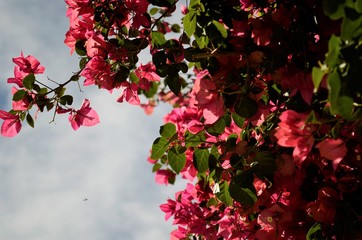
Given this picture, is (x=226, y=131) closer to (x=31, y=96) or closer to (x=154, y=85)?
(x=31, y=96)

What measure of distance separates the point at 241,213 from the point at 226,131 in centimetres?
38

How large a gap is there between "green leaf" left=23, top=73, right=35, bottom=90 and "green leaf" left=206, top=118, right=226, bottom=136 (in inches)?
29.9

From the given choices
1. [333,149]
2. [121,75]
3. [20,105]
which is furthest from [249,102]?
[20,105]

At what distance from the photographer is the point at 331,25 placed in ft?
4.34

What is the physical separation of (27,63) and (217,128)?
926 mm

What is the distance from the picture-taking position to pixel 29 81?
68.3 inches

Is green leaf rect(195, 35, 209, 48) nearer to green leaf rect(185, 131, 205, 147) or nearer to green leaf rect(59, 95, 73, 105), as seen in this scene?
green leaf rect(185, 131, 205, 147)

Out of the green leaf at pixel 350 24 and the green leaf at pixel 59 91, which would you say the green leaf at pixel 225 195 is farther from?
the green leaf at pixel 350 24

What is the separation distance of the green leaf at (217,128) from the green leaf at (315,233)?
51 centimetres

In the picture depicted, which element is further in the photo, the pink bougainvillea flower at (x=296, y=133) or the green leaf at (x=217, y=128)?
the green leaf at (x=217, y=128)

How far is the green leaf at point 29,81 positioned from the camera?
1725 millimetres

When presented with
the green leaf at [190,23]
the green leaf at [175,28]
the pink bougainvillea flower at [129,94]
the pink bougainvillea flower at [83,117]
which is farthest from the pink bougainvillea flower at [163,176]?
the green leaf at [190,23]

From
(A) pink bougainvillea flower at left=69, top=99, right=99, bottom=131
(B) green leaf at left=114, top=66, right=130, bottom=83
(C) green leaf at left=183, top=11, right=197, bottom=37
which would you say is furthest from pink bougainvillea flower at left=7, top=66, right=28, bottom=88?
(C) green leaf at left=183, top=11, right=197, bottom=37

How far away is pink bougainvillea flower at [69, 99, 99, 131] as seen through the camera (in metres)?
1.92
